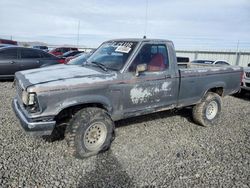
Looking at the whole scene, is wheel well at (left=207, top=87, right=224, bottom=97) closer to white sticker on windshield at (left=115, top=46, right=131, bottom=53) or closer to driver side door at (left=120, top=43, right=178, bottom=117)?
driver side door at (left=120, top=43, right=178, bottom=117)

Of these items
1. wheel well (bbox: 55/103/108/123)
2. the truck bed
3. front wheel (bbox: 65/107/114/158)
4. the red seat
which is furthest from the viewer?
the truck bed

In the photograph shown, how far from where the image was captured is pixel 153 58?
4.74 meters

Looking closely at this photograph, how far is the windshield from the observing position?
14.4ft

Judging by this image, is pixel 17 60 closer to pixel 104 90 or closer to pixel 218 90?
pixel 104 90

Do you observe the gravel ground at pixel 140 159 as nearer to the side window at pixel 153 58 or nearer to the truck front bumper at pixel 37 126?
the truck front bumper at pixel 37 126

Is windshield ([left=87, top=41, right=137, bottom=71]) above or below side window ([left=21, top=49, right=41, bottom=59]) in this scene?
above

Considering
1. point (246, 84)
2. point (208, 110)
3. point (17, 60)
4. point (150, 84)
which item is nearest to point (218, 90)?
point (208, 110)

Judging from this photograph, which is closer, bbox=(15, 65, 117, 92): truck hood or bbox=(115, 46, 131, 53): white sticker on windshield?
bbox=(15, 65, 117, 92): truck hood

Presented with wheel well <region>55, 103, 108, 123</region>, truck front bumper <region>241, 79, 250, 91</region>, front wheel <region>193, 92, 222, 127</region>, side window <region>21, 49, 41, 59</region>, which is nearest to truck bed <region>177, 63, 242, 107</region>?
→ front wheel <region>193, 92, 222, 127</region>

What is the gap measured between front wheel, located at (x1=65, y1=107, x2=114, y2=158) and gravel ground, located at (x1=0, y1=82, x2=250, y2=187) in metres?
0.17

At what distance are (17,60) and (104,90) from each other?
295 inches

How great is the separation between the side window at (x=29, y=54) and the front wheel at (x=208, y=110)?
25.0ft

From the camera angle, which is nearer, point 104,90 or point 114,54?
point 104,90

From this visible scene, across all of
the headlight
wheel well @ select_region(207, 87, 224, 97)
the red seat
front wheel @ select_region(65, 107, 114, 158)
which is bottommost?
front wheel @ select_region(65, 107, 114, 158)
